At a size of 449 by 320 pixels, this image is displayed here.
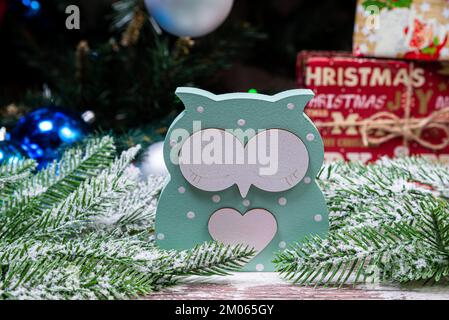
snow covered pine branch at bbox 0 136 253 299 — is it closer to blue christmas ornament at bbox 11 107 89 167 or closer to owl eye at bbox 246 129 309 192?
owl eye at bbox 246 129 309 192

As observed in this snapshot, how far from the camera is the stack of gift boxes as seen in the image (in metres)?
0.97

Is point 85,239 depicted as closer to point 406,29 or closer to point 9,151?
point 9,151

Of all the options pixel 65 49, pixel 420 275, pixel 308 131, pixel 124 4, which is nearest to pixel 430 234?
pixel 420 275

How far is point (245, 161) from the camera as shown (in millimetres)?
609

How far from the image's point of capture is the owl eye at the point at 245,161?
1.99 ft

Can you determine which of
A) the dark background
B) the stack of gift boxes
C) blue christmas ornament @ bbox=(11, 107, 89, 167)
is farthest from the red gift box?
blue christmas ornament @ bbox=(11, 107, 89, 167)

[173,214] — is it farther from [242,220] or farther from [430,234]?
[430,234]

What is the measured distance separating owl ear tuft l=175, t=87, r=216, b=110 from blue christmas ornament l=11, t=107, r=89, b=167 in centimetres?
38

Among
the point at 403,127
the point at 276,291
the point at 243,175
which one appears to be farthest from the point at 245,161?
the point at 403,127

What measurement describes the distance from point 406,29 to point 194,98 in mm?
503

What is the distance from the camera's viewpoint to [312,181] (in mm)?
614

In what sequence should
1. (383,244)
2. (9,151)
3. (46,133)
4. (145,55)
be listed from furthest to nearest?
(145,55), (46,133), (9,151), (383,244)

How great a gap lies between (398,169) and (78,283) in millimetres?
369

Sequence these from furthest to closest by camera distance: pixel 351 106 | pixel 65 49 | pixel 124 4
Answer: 1. pixel 65 49
2. pixel 124 4
3. pixel 351 106
